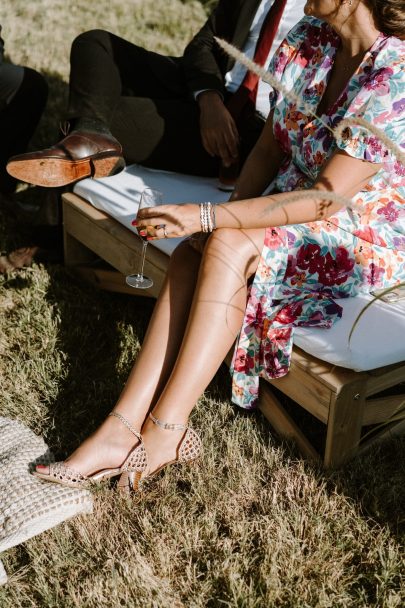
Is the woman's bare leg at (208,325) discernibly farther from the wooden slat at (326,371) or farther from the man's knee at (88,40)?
the man's knee at (88,40)

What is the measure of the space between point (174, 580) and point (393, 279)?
4.18 ft

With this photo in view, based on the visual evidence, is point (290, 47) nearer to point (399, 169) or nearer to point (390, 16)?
point (390, 16)

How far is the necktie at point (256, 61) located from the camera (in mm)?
3396

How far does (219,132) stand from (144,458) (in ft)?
5.41

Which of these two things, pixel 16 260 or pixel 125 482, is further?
pixel 16 260

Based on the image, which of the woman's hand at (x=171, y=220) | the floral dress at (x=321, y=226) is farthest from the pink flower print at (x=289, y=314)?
the woman's hand at (x=171, y=220)

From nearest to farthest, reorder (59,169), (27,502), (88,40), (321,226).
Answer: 1. (27,502)
2. (321,226)
3. (59,169)
4. (88,40)

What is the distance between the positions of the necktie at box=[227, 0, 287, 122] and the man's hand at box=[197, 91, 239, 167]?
112 mm

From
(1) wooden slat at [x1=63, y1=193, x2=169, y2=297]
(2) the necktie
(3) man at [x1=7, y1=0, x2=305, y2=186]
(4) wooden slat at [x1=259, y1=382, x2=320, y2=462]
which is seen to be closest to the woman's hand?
(1) wooden slat at [x1=63, y1=193, x2=169, y2=297]

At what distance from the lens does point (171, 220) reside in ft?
7.57

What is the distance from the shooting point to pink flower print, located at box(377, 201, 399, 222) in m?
2.55

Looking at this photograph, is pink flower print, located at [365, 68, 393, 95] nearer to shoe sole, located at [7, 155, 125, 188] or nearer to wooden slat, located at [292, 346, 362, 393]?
wooden slat, located at [292, 346, 362, 393]

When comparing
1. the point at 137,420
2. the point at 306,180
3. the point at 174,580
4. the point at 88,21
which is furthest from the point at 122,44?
the point at 88,21

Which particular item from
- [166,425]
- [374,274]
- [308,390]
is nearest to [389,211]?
[374,274]
